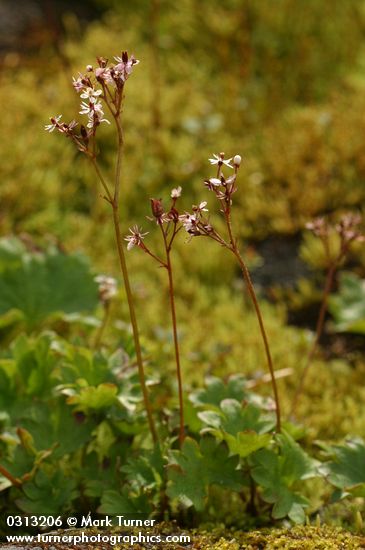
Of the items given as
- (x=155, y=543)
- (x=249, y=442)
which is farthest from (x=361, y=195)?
(x=155, y=543)

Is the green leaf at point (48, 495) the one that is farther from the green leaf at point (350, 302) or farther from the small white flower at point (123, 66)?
the green leaf at point (350, 302)

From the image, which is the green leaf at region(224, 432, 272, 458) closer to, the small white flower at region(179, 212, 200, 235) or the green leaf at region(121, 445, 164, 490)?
the green leaf at region(121, 445, 164, 490)

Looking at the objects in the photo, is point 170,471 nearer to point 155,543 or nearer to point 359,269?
point 155,543

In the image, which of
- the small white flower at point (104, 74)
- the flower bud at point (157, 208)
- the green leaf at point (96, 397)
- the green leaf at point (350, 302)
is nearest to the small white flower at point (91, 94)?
the small white flower at point (104, 74)

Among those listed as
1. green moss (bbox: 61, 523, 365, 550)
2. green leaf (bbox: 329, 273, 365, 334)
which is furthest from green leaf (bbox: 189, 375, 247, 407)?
green leaf (bbox: 329, 273, 365, 334)

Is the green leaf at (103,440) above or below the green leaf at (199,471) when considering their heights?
above

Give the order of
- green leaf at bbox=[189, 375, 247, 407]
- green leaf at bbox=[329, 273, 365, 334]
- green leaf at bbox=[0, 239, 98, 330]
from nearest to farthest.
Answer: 1. green leaf at bbox=[189, 375, 247, 407]
2. green leaf at bbox=[0, 239, 98, 330]
3. green leaf at bbox=[329, 273, 365, 334]

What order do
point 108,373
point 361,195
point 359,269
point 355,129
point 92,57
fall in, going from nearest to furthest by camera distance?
point 108,373, point 359,269, point 361,195, point 355,129, point 92,57
